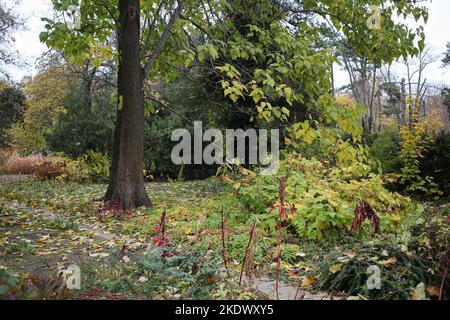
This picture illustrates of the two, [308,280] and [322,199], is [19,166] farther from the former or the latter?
[308,280]

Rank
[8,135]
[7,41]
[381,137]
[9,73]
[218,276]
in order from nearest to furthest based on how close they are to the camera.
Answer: [218,276] < [381,137] < [7,41] < [9,73] < [8,135]

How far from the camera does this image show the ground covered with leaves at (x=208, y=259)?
276 cm

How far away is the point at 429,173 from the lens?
9.74 meters

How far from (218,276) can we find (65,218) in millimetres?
4263

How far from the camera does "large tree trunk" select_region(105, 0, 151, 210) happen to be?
6.79 meters

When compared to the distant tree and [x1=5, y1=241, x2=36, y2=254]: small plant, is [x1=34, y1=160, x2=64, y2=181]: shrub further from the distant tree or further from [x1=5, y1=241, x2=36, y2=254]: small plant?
the distant tree

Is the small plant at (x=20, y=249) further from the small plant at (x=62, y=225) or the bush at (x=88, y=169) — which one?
the bush at (x=88, y=169)

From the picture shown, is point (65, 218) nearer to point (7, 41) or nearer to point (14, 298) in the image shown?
point (14, 298)

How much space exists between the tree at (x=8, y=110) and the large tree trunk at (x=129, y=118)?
18809 millimetres

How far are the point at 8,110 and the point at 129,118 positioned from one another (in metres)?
19.9

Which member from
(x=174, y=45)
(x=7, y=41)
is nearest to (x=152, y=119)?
(x=174, y=45)

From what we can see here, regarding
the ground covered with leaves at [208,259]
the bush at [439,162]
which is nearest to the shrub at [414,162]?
the bush at [439,162]

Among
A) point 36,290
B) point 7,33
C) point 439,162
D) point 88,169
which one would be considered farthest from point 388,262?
point 7,33

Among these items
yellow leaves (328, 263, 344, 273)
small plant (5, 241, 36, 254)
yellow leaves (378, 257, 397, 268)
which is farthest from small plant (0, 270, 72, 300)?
yellow leaves (378, 257, 397, 268)
